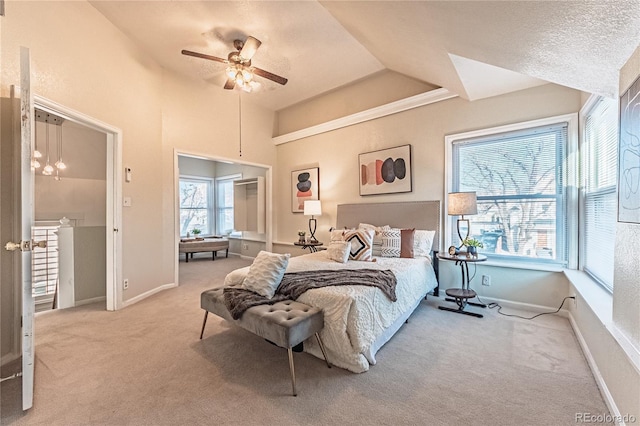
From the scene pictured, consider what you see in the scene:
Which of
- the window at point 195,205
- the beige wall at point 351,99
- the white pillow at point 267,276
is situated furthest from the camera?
the window at point 195,205

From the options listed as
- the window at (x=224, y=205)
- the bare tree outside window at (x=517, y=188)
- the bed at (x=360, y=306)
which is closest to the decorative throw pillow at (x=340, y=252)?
the bed at (x=360, y=306)

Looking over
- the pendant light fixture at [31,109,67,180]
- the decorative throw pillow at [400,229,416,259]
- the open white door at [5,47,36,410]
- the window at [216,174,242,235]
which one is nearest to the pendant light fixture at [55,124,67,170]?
the pendant light fixture at [31,109,67,180]

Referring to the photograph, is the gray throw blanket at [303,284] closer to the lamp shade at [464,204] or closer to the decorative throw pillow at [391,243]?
the decorative throw pillow at [391,243]

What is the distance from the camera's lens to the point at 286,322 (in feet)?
5.82

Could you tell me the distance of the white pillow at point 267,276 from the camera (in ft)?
7.35

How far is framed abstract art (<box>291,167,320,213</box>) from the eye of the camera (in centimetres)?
518

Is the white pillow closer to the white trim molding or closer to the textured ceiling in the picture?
the textured ceiling

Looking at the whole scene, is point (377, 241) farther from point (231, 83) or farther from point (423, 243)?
point (231, 83)

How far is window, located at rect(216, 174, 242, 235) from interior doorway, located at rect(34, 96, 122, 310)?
4.07 m

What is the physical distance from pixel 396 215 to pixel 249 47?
287 cm

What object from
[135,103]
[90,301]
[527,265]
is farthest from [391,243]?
[90,301]

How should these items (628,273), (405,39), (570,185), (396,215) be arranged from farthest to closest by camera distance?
(396,215), (570,185), (405,39), (628,273)

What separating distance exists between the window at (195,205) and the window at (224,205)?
0.24m

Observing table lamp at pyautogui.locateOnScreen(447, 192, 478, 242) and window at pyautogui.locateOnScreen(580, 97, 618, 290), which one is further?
table lamp at pyautogui.locateOnScreen(447, 192, 478, 242)
